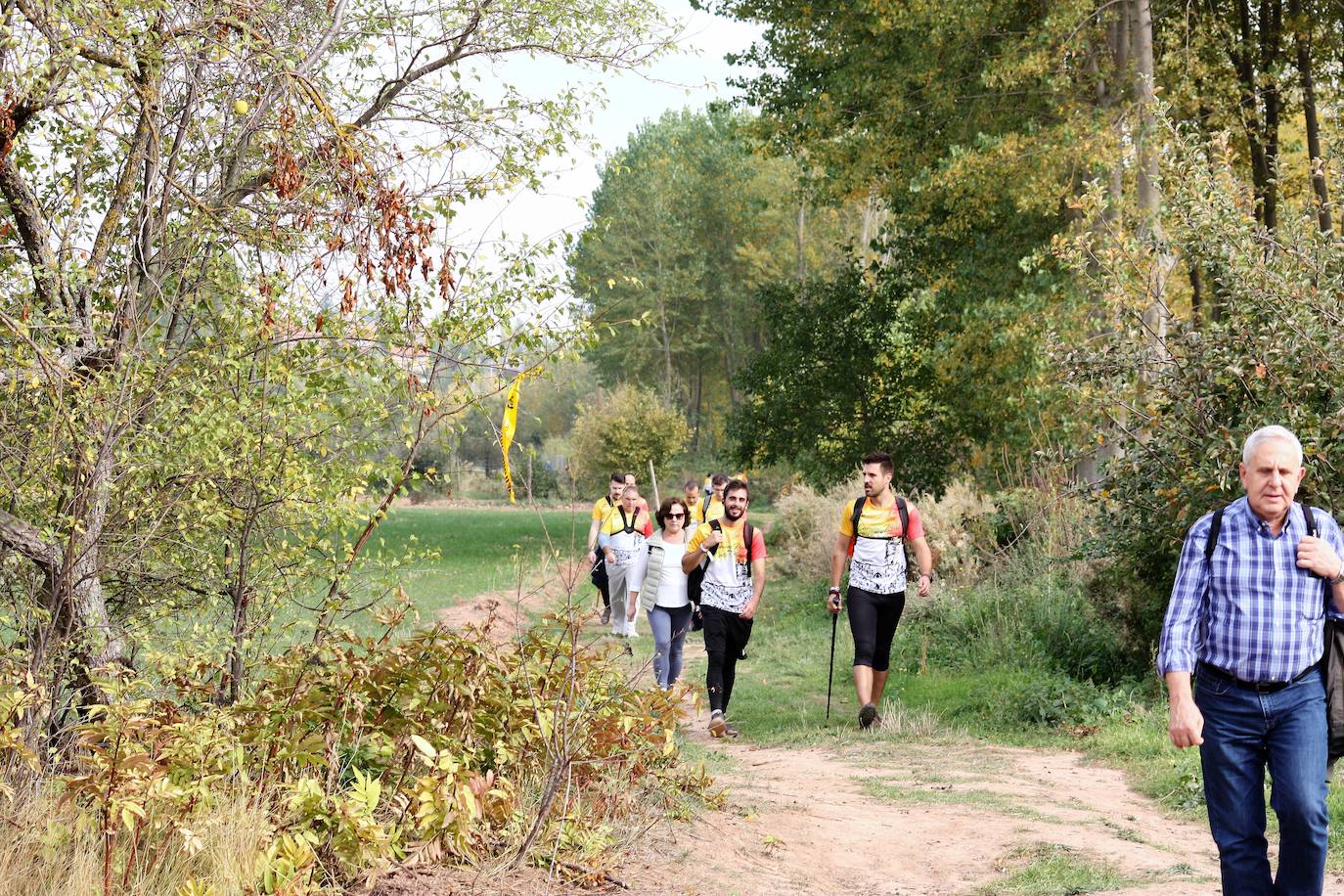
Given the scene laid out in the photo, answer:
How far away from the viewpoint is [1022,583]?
45.3 feet

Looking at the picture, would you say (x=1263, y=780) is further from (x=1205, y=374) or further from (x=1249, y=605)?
(x=1205, y=374)

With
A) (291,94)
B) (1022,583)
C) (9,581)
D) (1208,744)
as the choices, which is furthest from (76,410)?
(1022,583)

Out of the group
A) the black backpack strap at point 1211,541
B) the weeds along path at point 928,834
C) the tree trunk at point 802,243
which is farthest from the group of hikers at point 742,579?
the tree trunk at point 802,243

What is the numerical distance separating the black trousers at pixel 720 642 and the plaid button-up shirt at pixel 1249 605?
5765 mm

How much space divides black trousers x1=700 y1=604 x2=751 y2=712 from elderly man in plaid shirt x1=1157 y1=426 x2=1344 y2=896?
5816 millimetres

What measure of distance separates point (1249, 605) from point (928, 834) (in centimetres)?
278

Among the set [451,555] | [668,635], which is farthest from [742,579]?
[451,555]

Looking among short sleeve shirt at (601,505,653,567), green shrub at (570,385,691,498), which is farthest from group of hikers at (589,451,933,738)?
green shrub at (570,385,691,498)

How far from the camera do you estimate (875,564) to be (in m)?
10.3

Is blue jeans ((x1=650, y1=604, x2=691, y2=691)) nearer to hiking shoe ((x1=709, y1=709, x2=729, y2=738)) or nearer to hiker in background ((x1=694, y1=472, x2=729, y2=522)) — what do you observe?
hiking shoe ((x1=709, y1=709, x2=729, y2=738))

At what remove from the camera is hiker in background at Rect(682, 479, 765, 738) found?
10625 mm

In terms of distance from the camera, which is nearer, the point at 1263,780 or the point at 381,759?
the point at 1263,780

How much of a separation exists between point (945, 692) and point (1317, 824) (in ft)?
22.2

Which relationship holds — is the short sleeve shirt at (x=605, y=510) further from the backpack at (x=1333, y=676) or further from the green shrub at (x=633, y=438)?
the green shrub at (x=633, y=438)
